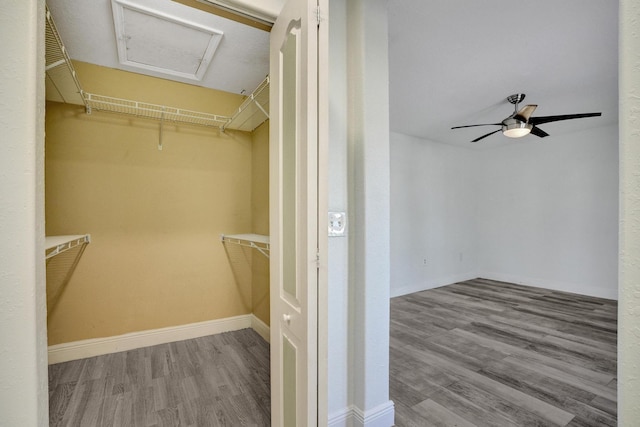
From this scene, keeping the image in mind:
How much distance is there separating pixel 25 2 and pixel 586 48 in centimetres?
344

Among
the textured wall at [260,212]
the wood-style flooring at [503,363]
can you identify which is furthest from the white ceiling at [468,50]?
the wood-style flooring at [503,363]

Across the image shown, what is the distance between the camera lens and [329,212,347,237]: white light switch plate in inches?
59.9

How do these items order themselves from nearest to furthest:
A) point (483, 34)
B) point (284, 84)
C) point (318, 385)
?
point (318, 385) → point (284, 84) → point (483, 34)

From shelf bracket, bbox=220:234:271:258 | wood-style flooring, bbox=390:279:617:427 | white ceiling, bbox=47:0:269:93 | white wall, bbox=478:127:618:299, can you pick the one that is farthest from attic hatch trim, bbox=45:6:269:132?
white wall, bbox=478:127:618:299

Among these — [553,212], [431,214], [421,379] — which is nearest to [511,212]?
[553,212]

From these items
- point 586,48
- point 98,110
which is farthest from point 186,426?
point 586,48

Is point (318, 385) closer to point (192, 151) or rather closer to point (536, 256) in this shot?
point (192, 151)

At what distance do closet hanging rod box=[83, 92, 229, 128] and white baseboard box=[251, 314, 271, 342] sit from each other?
201 cm

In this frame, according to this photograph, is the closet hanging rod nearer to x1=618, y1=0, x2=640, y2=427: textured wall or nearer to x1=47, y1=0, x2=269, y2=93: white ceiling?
x1=47, y1=0, x2=269, y2=93: white ceiling

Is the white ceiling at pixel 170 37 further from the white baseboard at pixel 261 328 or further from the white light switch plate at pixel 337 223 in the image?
the white baseboard at pixel 261 328

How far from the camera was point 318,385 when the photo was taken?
3.33ft

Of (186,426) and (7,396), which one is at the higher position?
(7,396)

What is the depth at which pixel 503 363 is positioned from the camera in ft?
7.91

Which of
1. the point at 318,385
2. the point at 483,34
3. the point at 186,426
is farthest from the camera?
the point at 483,34
